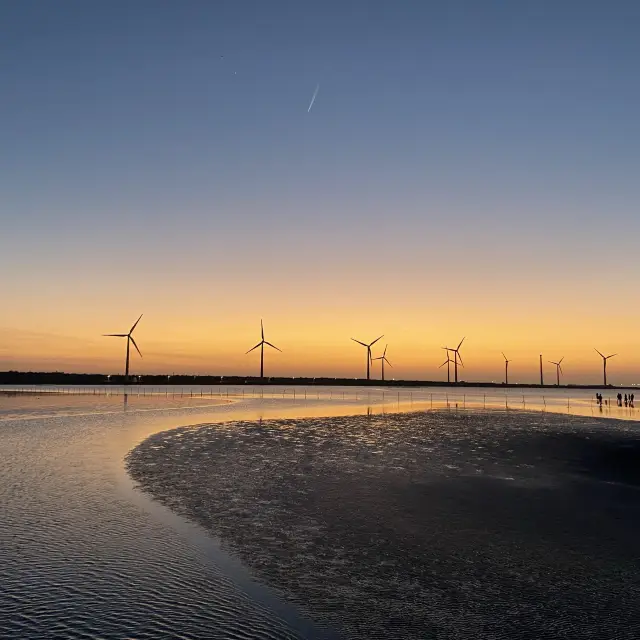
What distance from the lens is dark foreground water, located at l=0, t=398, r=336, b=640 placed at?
7559 mm

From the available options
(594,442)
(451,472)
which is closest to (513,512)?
(451,472)

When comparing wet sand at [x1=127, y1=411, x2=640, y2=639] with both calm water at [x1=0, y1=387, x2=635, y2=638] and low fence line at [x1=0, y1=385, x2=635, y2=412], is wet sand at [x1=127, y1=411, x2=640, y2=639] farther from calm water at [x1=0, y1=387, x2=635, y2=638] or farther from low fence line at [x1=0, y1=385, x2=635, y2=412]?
low fence line at [x1=0, y1=385, x2=635, y2=412]

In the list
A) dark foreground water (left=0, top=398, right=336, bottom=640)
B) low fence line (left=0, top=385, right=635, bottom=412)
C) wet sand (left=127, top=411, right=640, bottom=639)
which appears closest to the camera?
dark foreground water (left=0, top=398, right=336, bottom=640)

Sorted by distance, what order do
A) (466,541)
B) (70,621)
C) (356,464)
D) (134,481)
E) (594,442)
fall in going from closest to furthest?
1. (70,621)
2. (466,541)
3. (134,481)
4. (356,464)
5. (594,442)

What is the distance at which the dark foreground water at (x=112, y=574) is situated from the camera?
7.56 metres

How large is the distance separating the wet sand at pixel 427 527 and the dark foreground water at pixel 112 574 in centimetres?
77

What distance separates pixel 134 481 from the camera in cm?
1833

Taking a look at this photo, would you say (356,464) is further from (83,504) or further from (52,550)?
(52,550)

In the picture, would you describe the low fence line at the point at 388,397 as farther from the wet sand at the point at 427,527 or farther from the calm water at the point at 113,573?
the calm water at the point at 113,573

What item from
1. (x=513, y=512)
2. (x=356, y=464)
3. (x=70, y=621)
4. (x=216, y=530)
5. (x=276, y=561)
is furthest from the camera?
(x=356, y=464)

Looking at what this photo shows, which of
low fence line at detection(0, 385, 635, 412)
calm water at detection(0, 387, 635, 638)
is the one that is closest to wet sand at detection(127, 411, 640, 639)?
calm water at detection(0, 387, 635, 638)

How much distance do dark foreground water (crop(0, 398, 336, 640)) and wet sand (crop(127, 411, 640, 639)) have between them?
767 mm

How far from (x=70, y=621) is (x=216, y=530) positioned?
5315 millimetres

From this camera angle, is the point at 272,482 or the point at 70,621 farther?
the point at 272,482
